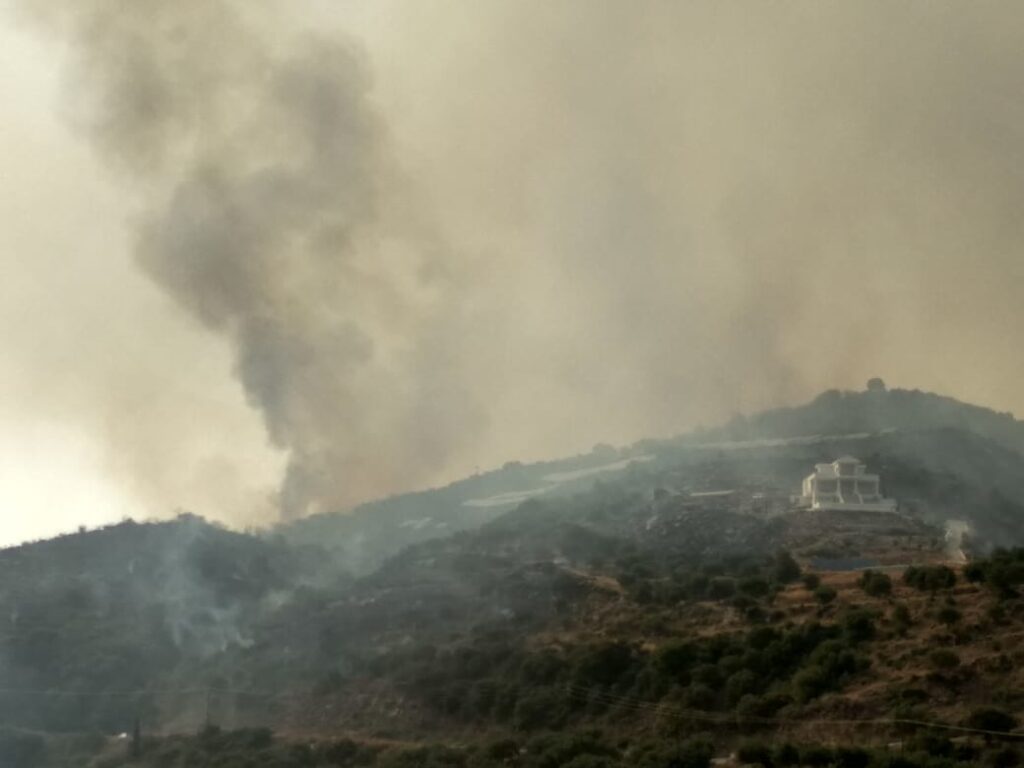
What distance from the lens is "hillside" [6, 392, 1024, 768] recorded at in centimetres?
3725

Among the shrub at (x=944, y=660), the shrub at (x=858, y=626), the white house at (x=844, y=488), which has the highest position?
the white house at (x=844, y=488)

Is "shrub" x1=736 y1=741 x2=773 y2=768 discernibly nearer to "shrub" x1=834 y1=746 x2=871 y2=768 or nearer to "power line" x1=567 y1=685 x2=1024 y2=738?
"shrub" x1=834 y1=746 x2=871 y2=768

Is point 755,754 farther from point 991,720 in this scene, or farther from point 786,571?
point 786,571

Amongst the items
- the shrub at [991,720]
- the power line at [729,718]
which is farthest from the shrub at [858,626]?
the shrub at [991,720]

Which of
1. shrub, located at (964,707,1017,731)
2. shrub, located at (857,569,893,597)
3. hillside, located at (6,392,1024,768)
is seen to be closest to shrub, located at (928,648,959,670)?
hillside, located at (6,392,1024,768)

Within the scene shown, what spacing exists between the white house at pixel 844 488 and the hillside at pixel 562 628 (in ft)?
7.64

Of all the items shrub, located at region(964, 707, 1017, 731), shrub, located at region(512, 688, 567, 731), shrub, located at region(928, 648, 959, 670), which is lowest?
shrub, located at region(964, 707, 1017, 731)

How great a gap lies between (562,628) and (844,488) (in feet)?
107

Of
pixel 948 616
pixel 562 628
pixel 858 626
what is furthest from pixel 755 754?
pixel 562 628

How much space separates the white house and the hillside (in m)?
2.33

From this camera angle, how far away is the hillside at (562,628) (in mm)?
37250

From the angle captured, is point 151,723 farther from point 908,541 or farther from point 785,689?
point 908,541

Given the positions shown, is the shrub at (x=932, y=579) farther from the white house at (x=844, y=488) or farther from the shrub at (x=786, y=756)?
the white house at (x=844, y=488)

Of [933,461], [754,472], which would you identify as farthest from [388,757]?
[933,461]
